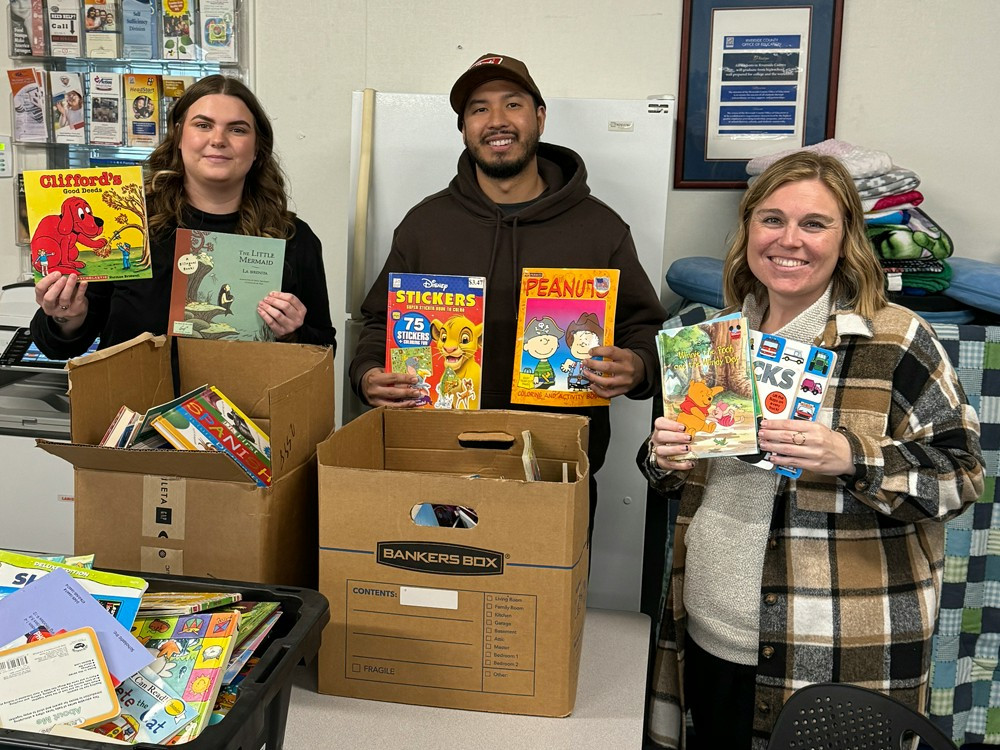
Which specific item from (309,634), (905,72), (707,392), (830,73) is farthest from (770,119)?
(309,634)

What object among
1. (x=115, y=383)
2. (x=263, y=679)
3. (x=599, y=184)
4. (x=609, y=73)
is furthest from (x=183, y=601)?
(x=609, y=73)

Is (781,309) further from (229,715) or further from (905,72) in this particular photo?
(905,72)

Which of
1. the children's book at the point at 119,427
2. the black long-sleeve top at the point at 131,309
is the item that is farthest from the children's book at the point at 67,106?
the children's book at the point at 119,427

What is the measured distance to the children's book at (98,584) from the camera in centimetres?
89

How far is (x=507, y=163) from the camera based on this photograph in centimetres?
207

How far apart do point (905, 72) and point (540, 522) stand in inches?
91.3

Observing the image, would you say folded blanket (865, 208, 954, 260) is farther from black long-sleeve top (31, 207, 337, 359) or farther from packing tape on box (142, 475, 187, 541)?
packing tape on box (142, 475, 187, 541)

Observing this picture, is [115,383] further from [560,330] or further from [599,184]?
[599,184]

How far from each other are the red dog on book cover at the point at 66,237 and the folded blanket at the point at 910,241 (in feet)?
5.99

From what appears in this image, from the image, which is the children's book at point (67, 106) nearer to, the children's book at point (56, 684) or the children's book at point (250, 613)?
the children's book at point (250, 613)

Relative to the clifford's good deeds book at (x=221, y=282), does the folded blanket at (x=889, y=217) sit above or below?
above

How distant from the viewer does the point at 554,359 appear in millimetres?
1733

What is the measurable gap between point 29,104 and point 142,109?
43 cm

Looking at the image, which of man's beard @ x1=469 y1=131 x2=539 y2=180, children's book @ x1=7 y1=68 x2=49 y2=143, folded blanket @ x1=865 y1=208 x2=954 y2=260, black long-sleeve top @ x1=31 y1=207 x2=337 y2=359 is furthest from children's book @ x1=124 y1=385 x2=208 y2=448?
children's book @ x1=7 y1=68 x2=49 y2=143
